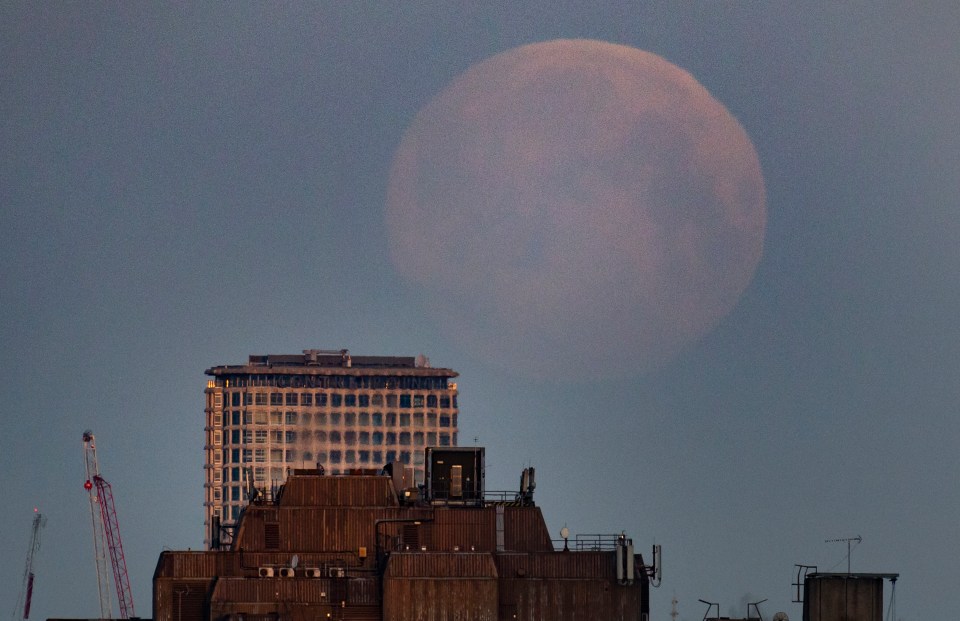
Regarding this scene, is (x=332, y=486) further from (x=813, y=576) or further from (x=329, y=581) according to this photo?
(x=813, y=576)

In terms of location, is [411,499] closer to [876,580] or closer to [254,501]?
[254,501]

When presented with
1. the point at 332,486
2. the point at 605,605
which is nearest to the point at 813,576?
the point at 605,605

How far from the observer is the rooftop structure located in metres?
171

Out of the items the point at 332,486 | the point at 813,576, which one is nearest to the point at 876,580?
the point at 813,576

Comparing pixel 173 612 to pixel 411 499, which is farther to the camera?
pixel 411 499

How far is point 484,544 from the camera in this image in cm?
17962

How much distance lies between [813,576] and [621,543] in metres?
14.3

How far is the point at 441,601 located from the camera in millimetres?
169750

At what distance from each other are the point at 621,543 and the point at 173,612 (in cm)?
3254

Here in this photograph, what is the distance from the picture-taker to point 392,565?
170875mm

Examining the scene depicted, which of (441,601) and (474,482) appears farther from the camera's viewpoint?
(474,482)

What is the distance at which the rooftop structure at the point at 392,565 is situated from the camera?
560 ft

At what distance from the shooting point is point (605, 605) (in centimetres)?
17425

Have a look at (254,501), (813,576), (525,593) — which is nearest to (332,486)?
(254,501)
